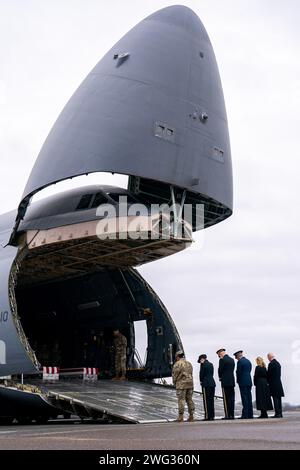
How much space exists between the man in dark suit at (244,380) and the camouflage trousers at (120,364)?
9.11 m

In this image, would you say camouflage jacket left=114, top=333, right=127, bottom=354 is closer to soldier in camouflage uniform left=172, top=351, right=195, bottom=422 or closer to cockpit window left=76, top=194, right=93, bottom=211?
cockpit window left=76, top=194, right=93, bottom=211

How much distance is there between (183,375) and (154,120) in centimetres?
774

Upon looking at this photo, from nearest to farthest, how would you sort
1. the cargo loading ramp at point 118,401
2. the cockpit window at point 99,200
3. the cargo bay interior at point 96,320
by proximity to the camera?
the cargo loading ramp at point 118,401 < the cockpit window at point 99,200 < the cargo bay interior at point 96,320

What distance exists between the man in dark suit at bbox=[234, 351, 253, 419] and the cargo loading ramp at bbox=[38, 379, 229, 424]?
123 cm

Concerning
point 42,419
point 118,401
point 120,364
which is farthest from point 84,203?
point 120,364

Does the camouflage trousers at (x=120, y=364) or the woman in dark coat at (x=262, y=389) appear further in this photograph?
the camouflage trousers at (x=120, y=364)

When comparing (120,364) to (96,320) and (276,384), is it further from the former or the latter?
(276,384)

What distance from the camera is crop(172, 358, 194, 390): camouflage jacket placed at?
17.9 meters

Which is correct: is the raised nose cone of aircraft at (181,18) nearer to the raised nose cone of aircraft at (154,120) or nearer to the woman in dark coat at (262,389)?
the raised nose cone of aircraft at (154,120)

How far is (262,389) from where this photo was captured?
19594mm

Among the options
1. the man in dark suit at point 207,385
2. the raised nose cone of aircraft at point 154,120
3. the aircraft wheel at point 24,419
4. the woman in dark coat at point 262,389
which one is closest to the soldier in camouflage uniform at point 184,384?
the man in dark suit at point 207,385

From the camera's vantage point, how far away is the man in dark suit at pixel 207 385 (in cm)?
1950

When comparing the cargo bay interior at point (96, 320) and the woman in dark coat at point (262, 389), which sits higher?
the cargo bay interior at point (96, 320)
